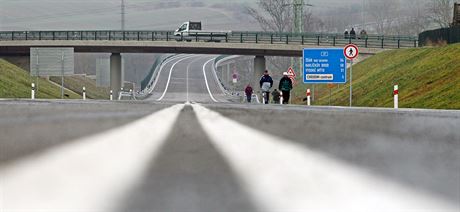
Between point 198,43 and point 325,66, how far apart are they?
3022 centimetres

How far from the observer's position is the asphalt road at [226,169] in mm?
4438

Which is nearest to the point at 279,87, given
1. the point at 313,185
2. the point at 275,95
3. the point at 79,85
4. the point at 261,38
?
the point at 275,95

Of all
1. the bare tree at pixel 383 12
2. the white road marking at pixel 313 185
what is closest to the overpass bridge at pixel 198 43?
the white road marking at pixel 313 185

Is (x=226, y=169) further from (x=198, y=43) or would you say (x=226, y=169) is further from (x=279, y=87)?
(x=198, y=43)

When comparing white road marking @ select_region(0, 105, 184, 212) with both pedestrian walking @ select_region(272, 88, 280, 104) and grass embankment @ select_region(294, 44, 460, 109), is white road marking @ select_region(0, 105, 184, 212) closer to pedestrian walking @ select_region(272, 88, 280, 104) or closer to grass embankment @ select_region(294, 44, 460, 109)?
grass embankment @ select_region(294, 44, 460, 109)

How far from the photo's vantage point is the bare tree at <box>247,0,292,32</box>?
99.8m

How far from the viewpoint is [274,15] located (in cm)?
10112

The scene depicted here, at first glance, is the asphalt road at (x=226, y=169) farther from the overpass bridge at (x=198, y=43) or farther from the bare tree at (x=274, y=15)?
the bare tree at (x=274, y=15)

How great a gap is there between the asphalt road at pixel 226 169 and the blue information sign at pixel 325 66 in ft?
103

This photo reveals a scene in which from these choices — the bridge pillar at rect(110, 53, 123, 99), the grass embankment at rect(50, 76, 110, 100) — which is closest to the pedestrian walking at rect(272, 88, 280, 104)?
the bridge pillar at rect(110, 53, 123, 99)

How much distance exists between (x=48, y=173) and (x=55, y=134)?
13.9ft

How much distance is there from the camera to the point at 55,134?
31.9 feet

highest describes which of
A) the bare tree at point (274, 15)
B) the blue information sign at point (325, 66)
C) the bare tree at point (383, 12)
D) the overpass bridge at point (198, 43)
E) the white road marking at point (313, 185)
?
the bare tree at point (383, 12)

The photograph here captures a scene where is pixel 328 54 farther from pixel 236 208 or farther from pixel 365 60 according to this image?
pixel 236 208
